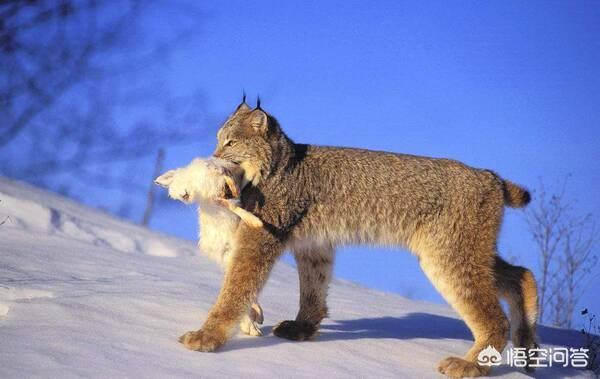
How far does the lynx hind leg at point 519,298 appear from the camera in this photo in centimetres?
609

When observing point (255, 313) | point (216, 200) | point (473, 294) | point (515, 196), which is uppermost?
point (515, 196)

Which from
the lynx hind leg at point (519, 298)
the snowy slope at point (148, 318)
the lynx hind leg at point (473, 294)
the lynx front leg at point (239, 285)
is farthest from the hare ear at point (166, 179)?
the lynx hind leg at point (519, 298)

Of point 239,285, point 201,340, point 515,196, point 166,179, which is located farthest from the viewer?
point 515,196

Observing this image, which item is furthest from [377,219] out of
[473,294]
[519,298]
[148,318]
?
[148,318]

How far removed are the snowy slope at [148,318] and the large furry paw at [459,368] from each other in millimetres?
124

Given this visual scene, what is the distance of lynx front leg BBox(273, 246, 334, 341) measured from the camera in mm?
5859

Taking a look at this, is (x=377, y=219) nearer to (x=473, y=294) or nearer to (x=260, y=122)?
(x=473, y=294)

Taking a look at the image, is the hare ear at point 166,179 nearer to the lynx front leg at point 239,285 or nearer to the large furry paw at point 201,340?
the lynx front leg at point 239,285

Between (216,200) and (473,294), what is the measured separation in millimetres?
2258

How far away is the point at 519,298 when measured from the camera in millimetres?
6141

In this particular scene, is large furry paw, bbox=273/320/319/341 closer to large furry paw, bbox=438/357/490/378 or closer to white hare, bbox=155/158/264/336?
white hare, bbox=155/158/264/336

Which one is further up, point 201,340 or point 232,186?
point 232,186

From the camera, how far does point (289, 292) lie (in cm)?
805

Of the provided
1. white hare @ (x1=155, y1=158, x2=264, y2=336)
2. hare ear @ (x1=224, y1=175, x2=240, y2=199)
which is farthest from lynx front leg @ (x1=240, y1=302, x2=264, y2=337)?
hare ear @ (x1=224, y1=175, x2=240, y2=199)
